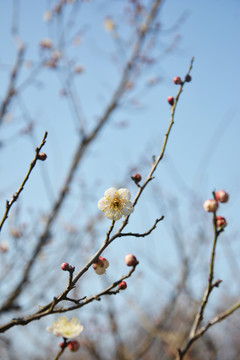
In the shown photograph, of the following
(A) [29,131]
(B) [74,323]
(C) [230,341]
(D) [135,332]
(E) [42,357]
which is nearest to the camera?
(B) [74,323]

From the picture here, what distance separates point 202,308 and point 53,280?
363cm

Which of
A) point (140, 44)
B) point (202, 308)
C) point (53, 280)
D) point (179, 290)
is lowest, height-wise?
point (202, 308)

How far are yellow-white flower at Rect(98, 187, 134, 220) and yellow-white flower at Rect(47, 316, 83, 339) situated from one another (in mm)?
557

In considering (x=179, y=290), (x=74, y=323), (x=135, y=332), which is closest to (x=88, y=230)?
(x=179, y=290)

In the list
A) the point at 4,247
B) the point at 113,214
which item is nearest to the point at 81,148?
the point at 4,247

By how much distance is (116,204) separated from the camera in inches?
51.6

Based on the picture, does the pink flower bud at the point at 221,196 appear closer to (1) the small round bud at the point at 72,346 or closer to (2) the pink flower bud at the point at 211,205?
(2) the pink flower bud at the point at 211,205

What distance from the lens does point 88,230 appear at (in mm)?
4613

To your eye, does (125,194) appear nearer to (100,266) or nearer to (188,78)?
(100,266)

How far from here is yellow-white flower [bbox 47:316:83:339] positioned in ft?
4.43

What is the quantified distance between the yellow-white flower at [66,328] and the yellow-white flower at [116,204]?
0.56m

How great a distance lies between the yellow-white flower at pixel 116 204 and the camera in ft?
3.98

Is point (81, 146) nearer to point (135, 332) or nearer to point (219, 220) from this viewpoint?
point (219, 220)

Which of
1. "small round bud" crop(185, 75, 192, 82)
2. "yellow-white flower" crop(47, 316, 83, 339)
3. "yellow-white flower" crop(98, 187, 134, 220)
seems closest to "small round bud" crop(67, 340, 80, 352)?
"yellow-white flower" crop(47, 316, 83, 339)
